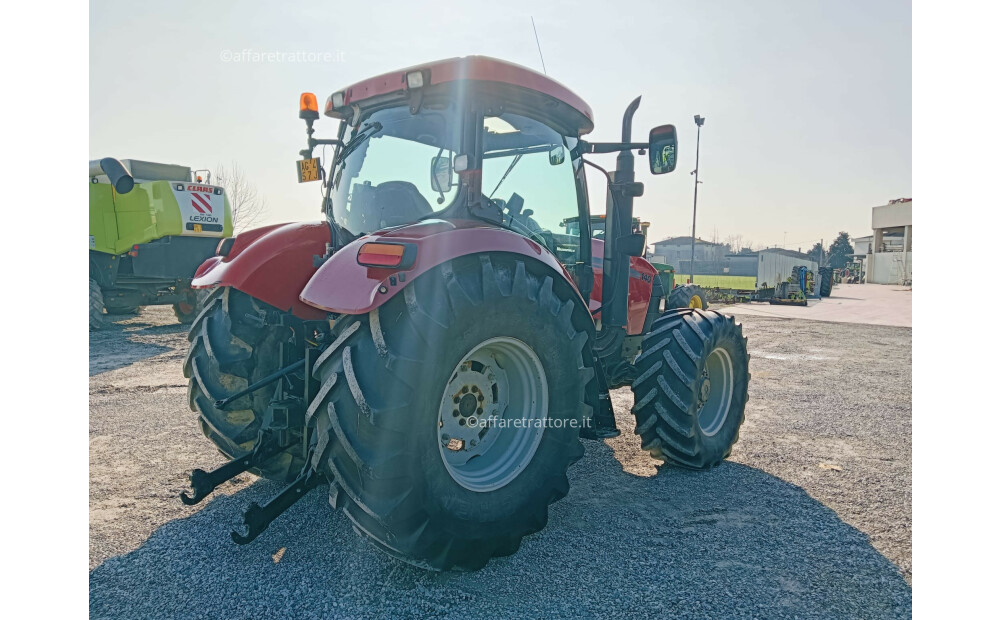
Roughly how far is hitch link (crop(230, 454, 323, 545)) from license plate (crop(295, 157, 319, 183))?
2026mm

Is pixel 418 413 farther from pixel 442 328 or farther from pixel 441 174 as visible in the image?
pixel 441 174

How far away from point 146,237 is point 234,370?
1004 cm

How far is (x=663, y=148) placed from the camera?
12.0ft

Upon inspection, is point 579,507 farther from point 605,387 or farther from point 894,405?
point 894,405

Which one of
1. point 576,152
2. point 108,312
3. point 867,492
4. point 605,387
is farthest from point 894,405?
point 108,312

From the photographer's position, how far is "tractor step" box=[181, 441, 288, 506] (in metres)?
2.62

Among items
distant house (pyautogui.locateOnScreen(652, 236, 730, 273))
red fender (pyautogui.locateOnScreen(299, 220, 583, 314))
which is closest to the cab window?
red fender (pyautogui.locateOnScreen(299, 220, 583, 314))

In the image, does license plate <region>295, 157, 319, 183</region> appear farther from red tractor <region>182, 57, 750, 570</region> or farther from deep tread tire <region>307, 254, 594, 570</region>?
deep tread tire <region>307, 254, 594, 570</region>

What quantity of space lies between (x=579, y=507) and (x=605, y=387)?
0.71 m

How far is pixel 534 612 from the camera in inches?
95.2

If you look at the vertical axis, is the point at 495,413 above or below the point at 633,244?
below

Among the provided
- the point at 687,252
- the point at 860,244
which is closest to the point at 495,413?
the point at 687,252

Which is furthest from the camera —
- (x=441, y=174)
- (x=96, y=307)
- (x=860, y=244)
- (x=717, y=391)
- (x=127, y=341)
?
(x=860, y=244)

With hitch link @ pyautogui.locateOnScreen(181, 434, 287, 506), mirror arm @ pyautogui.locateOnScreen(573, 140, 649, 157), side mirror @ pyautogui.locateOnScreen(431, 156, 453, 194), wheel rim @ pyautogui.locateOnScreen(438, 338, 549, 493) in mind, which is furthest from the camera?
mirror arm @ pyautogui.locateOnScreen(573, 140, 649, 157)
